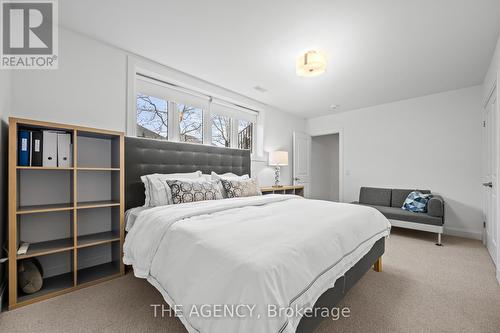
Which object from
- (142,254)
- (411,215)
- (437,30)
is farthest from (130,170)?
(411,215)

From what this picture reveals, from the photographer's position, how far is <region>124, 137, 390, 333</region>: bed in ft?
3.06

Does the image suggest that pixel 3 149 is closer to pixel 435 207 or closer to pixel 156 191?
pixel 156 191

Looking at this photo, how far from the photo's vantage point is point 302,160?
18.3 ft

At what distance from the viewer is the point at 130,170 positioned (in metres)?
2.62

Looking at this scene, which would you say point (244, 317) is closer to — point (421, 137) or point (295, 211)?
point (295, 211)

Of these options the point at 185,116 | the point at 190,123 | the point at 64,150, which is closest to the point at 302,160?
the point at 190,123

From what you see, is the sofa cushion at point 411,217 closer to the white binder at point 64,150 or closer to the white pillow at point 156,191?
the white pillow at point 156,191

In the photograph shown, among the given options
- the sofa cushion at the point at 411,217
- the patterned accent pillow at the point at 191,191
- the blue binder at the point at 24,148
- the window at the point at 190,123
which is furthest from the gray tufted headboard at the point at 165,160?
the sofa cushion at the point at 411,217

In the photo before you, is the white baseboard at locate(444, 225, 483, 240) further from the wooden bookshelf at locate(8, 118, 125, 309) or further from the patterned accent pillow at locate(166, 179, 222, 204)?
the wooden bookshelf at locate(8, 118, 125, 309)

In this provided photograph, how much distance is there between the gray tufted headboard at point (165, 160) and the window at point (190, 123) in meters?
0.30

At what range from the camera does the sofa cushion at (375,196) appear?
14.3 ft

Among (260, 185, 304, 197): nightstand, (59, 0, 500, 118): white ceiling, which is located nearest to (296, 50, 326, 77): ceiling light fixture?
(59, 0, 500, 118): white ceiling

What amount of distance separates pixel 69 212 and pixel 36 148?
0.75m

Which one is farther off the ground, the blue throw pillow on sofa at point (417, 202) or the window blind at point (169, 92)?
the window blind at point (169, 92)
